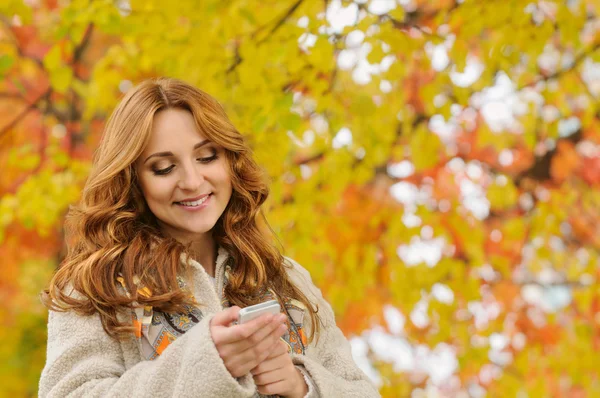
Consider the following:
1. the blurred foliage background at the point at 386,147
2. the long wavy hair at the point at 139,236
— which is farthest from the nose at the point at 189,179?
the blurred foliage background at the point at 386,147

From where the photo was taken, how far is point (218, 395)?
1649 mm

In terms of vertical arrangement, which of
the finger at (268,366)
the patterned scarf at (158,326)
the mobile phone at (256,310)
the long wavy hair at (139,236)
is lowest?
the finger at (268,366)

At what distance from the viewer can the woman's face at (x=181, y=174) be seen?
1.95m

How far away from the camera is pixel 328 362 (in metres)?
2.11

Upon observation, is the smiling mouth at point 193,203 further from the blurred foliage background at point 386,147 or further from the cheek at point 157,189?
the blurred foliage background at point 386,147

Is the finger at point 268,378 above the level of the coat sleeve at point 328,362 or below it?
below

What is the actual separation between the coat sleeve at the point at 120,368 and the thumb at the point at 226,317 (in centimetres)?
2

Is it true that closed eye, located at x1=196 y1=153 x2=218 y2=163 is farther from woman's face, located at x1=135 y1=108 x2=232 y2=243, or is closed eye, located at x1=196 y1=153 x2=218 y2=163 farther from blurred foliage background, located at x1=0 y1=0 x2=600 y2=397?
blurred foliage background, located at x1=0 y1=0 x2=600 y2=397

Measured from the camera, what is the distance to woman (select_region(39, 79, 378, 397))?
1.69m

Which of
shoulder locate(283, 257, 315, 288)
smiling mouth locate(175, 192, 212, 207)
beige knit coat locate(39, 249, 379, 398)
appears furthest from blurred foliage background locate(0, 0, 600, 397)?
beige knit coat locate(39, 249, 379, 398)

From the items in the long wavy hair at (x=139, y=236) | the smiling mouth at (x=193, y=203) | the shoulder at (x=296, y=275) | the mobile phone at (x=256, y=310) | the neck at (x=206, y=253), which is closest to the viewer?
the mobile phone at (x=256, y=310)

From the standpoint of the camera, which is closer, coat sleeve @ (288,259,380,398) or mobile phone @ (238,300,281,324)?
mobile phone @ (238,300,281,324)

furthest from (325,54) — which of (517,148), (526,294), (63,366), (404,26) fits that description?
(526,294)

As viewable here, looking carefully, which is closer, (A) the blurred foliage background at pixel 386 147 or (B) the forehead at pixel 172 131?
(B) the forehead at pixel 172 131
